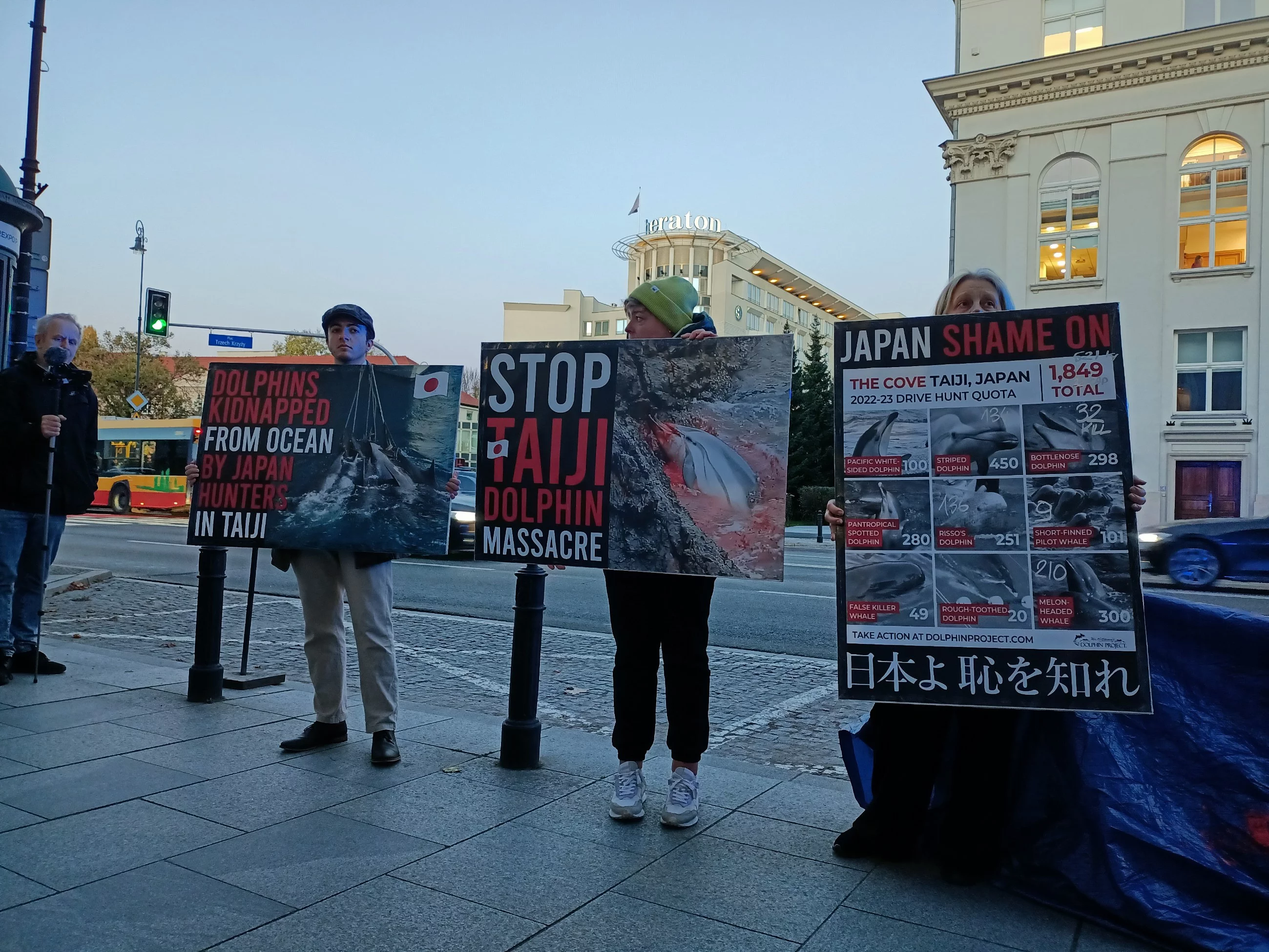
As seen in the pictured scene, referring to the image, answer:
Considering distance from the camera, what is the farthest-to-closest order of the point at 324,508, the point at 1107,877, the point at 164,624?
1. the point at 164,624
2. the point at 324,508
3. the point at 1107,877

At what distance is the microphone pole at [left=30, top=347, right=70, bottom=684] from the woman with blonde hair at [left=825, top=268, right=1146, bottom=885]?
4687 mm

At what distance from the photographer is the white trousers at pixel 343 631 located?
4387 millimetres

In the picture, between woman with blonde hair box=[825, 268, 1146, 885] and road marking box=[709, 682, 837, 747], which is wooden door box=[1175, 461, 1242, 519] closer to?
road marking box=[709, 682, 837, 747]

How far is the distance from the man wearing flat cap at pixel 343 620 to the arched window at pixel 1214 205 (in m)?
30.1

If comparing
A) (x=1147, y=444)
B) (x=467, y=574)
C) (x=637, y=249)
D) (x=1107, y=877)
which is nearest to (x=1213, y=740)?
(x=1107, y=877)

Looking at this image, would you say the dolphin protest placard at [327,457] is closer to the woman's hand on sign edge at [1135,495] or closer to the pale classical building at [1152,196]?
the woman's hand on sign edge at [1135,495]

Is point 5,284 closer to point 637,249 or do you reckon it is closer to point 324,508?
point 324,508

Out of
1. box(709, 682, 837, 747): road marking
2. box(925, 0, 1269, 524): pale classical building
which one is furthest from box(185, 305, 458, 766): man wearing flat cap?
box(925, 0, 1269, 524): pale classical building

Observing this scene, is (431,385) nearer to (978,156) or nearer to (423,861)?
(423,861)

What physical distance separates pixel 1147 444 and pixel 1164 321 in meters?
3.78

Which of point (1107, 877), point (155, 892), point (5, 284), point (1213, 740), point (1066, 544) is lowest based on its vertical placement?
point (155, 892)

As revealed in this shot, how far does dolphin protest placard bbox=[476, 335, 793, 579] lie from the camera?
3652 mm

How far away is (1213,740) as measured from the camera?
2875 mm

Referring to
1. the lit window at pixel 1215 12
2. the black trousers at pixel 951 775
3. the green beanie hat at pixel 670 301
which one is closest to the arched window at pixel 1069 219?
the lit window at pixel 1215 12
